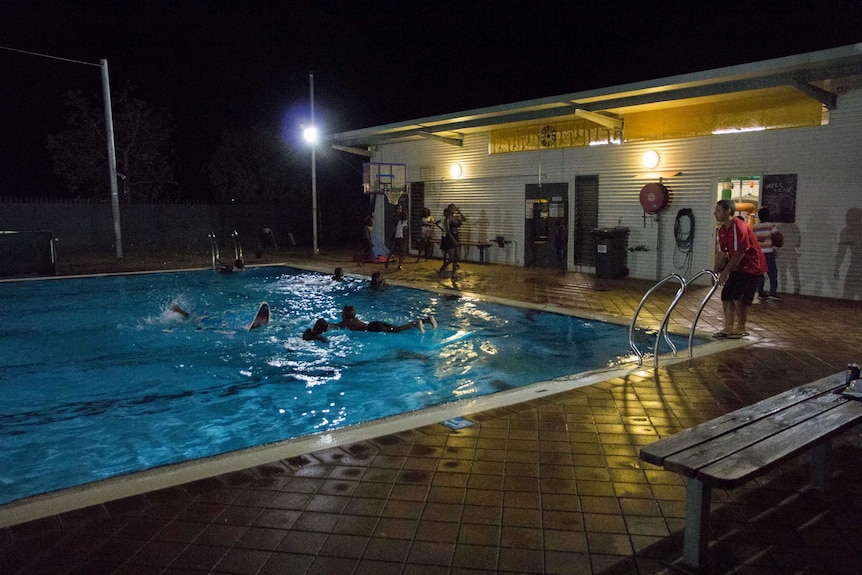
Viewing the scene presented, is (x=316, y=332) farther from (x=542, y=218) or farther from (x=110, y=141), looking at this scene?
(x=110, y=141)

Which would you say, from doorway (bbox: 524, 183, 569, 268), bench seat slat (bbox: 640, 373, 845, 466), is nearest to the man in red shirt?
bench seat slat (bbox: 640, 373, 845, 466)

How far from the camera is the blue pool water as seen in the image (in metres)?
5.84

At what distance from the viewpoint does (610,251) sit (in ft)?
48.9

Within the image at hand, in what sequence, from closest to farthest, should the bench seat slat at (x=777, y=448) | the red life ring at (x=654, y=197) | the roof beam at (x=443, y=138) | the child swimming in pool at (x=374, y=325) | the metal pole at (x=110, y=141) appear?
the bench seat slat at (x=777, y=448), the child swimming in pool at (x=374, y=325), the red life ring at (x=654, y=197), the metal pole at (x=110, y=141), the roof beam at (x=443, y=138)

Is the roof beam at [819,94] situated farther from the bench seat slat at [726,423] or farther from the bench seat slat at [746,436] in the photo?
the bench seat slat at [746,436]

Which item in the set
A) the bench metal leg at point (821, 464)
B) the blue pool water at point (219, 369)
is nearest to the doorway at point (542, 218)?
the blue pool water at point (219, 369)

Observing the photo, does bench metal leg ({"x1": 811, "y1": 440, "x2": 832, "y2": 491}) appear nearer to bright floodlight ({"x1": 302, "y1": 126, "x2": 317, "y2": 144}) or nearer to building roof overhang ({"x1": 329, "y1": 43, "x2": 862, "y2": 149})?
building roof overhang ({"x1": 329, "y1": 43, "x2": 862, "y2": 149})

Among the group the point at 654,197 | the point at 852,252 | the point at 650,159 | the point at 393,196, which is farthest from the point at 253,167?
the point at 852,252

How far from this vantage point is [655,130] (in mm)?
14383

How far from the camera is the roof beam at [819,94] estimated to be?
A: 11211 millimetres

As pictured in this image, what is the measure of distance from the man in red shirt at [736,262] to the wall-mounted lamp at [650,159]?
7.04 metres

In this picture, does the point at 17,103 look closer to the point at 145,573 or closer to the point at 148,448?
the point at 148,448

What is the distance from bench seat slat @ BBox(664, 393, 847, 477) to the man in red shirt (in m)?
4.06

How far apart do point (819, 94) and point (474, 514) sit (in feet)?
37.8
